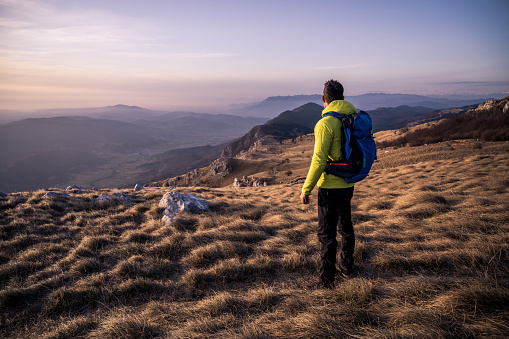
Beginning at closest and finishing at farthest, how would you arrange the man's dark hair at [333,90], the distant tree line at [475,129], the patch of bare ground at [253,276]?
the patch of bare ground at [253,276], the man's dark hair at [333,90], the distant tree line at [475,129]

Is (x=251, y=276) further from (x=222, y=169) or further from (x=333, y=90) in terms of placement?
(x=222, y=169)

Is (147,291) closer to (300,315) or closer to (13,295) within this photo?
(13,295)

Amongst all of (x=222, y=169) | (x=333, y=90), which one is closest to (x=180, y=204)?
(x=333, y=90)

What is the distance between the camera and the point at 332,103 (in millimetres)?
3727

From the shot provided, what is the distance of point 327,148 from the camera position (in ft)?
11.4

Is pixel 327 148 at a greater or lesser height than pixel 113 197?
greater

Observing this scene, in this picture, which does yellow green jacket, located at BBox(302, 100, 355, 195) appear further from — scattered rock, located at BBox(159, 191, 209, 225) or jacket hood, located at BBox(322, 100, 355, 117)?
scattered rock, located at BBox(159, 191, 209, 225)

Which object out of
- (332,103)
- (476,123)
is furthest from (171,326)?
(476,123)

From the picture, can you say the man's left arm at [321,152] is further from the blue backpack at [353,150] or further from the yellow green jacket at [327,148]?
the blue backpack at [353,150]

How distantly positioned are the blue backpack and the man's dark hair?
0.45 meters

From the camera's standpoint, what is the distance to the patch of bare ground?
2.63 metres

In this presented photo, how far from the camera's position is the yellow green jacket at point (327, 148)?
347cm

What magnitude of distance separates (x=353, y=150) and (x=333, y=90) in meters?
1.11

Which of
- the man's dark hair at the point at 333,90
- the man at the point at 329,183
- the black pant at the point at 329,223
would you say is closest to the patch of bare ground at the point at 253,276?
the black pant at the point at 329,223
